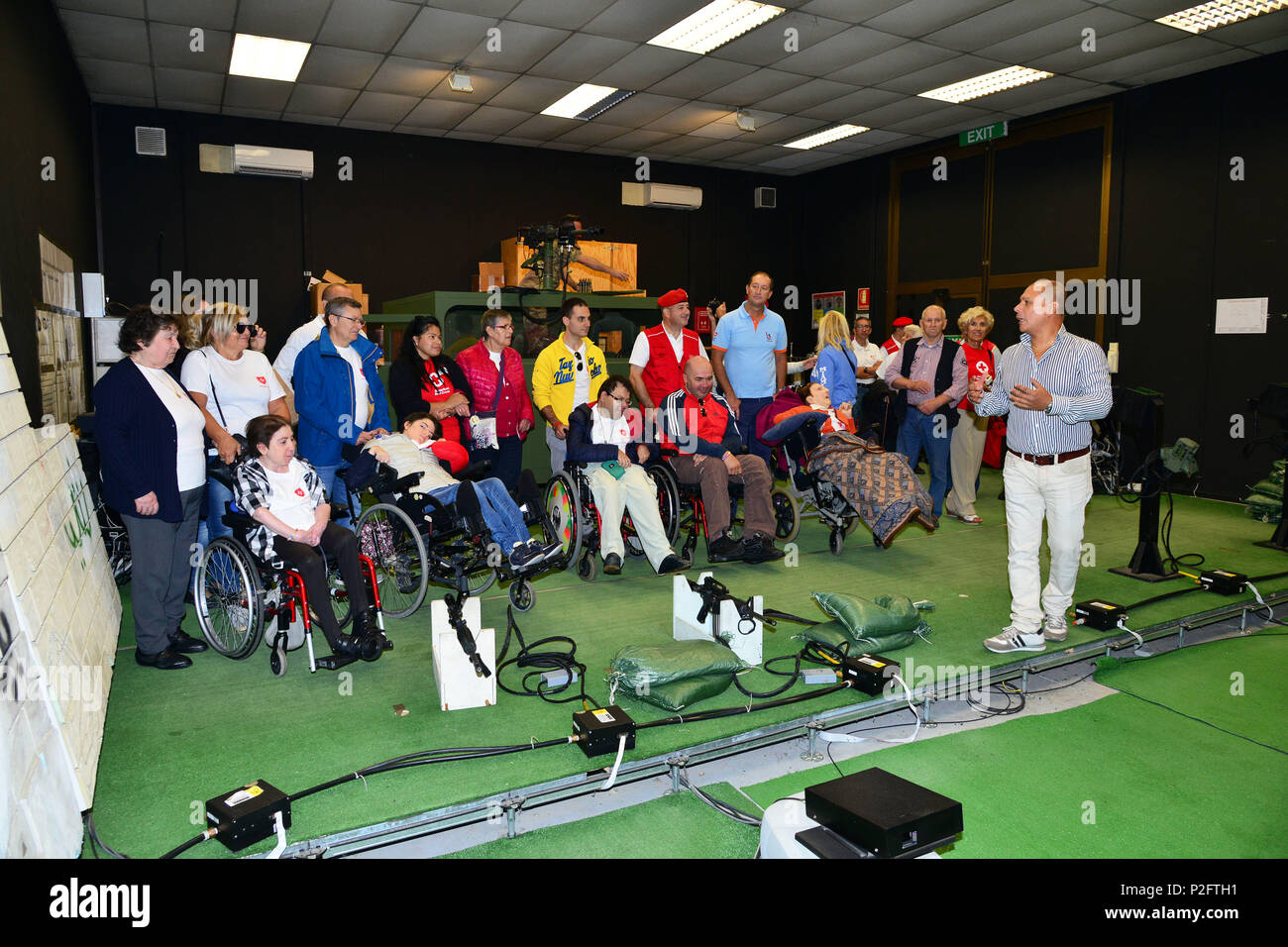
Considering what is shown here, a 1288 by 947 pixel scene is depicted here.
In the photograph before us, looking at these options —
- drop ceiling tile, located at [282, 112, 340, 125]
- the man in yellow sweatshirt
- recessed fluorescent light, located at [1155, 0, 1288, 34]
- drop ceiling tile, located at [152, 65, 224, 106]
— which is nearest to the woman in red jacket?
the man in yellow sweatshirt

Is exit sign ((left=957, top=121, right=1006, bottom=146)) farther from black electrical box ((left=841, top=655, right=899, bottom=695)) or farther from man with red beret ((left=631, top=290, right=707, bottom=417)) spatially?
black electrical box ((left=841, top=655, right=899, bottom=695))

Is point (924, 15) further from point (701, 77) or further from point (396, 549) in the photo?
point (396, 549)

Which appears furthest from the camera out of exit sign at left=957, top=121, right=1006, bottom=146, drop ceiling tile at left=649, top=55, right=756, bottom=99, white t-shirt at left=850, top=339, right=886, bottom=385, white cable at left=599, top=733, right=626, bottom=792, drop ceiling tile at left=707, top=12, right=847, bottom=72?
exit sign at left=957, top=121, right=1006, bottom=146

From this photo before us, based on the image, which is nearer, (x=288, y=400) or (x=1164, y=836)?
(x=1164, y=836)

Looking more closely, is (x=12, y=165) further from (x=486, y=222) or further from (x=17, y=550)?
(x=486, y=222)

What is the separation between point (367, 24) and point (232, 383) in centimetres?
339

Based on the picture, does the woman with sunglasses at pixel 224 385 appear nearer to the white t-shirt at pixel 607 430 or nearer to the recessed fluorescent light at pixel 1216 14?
the white t-shirt at pixel 607 430

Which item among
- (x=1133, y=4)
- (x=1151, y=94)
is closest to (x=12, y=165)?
(x=1133, y=4)

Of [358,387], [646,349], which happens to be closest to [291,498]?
[358,387]

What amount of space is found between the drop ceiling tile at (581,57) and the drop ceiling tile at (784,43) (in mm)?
817

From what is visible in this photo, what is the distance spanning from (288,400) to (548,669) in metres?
2.53

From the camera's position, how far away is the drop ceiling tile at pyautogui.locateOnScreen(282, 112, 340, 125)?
27.8ft

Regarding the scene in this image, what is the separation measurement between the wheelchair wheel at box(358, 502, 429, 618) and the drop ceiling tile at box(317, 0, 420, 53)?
381cm

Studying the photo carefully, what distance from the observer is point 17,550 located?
2564 mm
